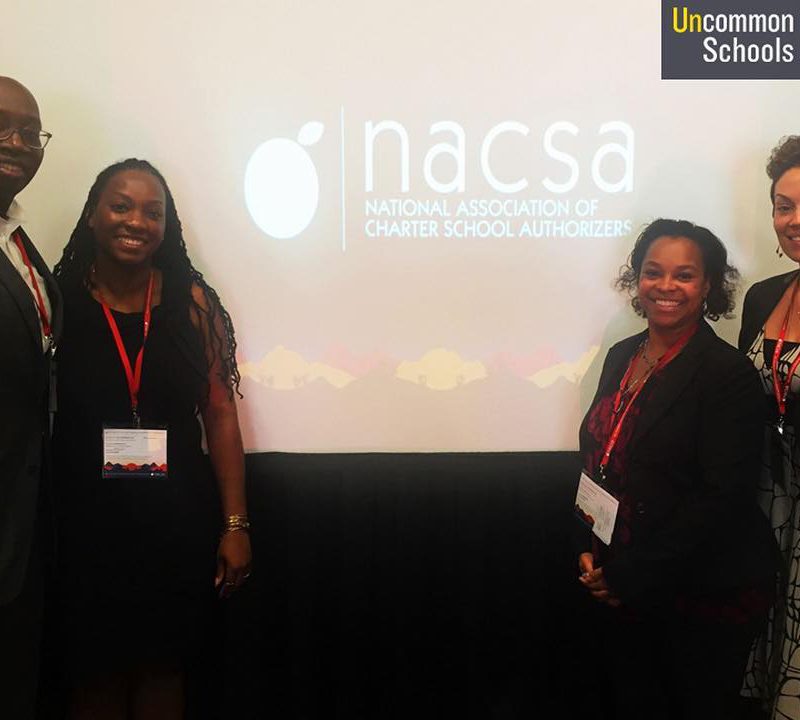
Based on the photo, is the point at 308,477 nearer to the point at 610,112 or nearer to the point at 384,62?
the point at 384,62

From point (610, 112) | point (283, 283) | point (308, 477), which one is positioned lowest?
point (308, 477)

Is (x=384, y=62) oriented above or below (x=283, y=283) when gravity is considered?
above

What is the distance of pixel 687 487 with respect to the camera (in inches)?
58.5

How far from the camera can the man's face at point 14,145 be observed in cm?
140

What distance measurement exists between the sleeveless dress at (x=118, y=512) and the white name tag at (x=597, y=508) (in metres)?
0.95

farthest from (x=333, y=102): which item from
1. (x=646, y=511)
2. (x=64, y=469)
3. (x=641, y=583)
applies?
(x=641, y=583)

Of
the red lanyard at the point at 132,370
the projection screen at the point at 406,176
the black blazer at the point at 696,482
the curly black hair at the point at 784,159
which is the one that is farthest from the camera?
the projection screen at the point at 406,176

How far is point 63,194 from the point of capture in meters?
Result: 1.95

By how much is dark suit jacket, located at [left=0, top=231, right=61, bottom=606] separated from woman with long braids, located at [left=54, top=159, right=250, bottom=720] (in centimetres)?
14

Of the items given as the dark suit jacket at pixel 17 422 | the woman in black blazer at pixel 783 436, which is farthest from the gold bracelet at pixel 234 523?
the woman in black blazer at pixel 783 436

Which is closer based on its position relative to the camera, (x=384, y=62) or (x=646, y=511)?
(x=646, y=511)

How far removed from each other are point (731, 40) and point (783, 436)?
3.98 feet

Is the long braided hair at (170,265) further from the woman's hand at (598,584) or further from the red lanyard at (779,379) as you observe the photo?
the red lanyard at (779,379)

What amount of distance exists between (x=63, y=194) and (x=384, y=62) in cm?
102
